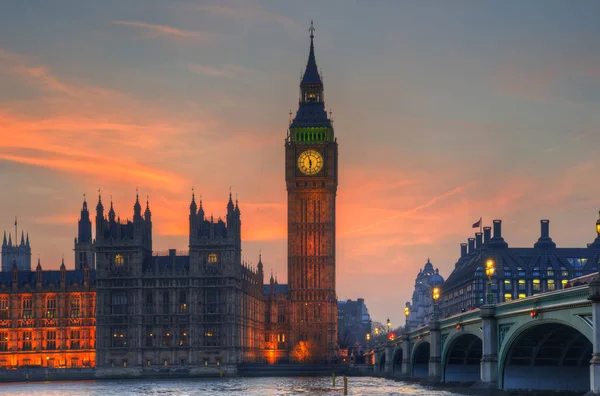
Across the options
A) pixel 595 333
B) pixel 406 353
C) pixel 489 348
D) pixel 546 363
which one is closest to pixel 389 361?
pixel 406 353

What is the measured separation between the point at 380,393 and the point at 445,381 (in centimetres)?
849

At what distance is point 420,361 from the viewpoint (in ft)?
543

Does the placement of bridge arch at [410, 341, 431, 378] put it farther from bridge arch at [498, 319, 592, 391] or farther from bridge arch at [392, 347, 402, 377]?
bridge arch at [498, 319, 592, 391]

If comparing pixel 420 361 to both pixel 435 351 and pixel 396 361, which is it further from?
pixel 435 351

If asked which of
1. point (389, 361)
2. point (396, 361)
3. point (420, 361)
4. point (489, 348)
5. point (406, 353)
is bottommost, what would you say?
point (396, 361)

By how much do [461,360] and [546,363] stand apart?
→ 32.2 meters

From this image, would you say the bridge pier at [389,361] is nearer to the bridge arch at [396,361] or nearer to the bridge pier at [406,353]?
the bridge arch at [396,361]

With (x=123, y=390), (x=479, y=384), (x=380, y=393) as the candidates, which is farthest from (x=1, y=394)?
(x=479, y=384)

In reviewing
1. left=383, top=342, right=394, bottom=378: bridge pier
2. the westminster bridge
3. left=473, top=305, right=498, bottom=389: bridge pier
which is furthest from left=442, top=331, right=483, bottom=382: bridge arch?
left=383, top=342, right=394, bottom=378: bridge pier

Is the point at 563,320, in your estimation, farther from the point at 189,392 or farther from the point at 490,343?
the point at 189,392

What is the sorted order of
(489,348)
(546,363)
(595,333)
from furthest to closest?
(546,363) < (489,348) < (595,333)

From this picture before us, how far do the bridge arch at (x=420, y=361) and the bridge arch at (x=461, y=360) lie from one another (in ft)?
91.0

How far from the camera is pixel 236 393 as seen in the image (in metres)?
138

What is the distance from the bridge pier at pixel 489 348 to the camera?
96812 mm
